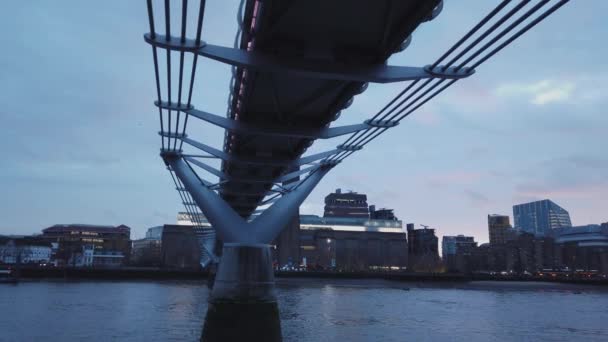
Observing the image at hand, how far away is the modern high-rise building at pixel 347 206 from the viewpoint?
190m

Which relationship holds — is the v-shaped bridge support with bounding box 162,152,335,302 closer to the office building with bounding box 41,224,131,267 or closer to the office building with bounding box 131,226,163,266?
the office building with bounding box 131,226,163,266

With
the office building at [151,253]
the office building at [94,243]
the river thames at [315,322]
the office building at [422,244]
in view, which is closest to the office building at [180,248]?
the office building at [151,253]

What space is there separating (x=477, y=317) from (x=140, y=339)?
27.6 metres

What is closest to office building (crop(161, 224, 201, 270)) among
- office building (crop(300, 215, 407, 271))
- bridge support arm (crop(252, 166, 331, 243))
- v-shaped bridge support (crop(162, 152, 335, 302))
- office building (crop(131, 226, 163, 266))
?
office building (crop(131, 226, 163, 266))

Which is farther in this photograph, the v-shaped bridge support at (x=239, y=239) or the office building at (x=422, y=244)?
the office building at (x=422, y=244)

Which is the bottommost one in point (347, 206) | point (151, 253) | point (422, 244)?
point (151, 253)

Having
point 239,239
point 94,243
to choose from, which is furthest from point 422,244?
point 239,239

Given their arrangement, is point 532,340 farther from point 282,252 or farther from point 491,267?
point 491,267

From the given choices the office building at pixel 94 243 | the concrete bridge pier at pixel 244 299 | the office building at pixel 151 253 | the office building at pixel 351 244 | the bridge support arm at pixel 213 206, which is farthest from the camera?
the office building at pixel 94 243

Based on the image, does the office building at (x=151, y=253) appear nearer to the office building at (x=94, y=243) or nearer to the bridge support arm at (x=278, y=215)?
the office building at (x=94, y=243)

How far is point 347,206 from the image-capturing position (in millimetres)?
190250

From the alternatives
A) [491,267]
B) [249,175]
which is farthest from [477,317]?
[491,267]

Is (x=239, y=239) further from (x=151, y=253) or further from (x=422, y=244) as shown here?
(x=422, y=244)

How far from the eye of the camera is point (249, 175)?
82.5 ft
